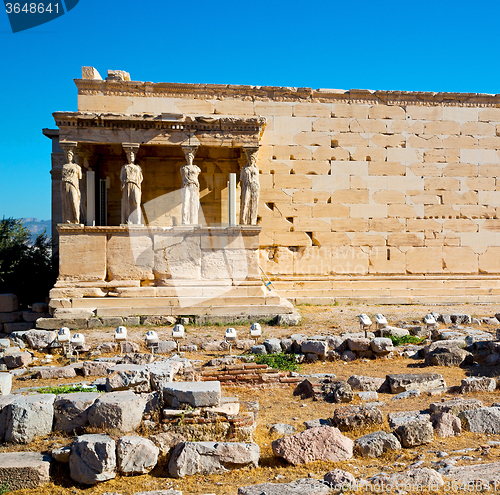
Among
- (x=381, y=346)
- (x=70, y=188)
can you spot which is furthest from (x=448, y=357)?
(x=70, y=188)

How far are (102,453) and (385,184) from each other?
1161 cm

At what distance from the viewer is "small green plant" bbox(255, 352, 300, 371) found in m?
7.71

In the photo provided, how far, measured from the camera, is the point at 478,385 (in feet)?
20.2

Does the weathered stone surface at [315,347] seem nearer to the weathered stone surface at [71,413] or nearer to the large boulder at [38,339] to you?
the weathered stone surface at [71,413]

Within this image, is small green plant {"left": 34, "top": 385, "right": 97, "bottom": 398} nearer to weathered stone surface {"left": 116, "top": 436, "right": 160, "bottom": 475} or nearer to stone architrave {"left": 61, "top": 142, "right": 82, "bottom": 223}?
weathered stone surface {"left": 116, "top": 436, "right": 160, "bottom": 475}

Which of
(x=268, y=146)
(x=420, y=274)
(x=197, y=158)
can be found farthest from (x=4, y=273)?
(x=420, y=274)

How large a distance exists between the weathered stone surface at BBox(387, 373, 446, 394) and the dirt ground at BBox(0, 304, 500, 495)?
7.2 inches

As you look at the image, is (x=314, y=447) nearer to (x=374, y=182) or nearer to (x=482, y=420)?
(x=482, y=420)

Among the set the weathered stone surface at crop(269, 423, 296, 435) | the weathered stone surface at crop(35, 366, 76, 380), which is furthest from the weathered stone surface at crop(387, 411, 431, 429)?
the weathered stone surface at crop(35, 366, 76, 380)

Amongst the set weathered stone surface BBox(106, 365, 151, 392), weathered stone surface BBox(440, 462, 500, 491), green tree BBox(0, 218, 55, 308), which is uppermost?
green tree BBox(0, 218, 55, 308)

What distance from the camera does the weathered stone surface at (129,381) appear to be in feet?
18.4

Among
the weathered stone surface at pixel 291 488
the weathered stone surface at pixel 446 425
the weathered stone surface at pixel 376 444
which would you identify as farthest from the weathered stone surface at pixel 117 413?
the weathered stone surface at pixel 446 425

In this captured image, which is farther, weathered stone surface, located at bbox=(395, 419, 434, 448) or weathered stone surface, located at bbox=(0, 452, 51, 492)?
weathered stone surface, located at bbox=(395, 419, 434, 448)

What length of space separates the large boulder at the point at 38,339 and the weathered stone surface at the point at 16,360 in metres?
1.03
